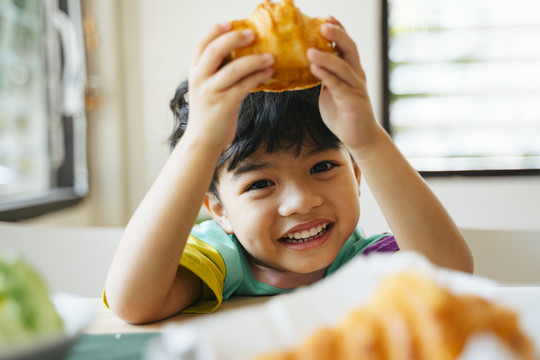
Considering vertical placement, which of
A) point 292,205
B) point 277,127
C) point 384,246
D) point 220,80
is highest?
point 220,80

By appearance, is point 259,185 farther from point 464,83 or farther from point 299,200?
point 464,83

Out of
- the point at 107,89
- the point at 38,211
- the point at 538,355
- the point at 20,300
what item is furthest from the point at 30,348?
the point at 107,89

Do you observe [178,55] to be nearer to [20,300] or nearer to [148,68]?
[148,68]

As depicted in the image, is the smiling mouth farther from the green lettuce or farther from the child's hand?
the green lettuce

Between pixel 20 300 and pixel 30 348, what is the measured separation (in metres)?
0.05

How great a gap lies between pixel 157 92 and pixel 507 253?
7.83 ft

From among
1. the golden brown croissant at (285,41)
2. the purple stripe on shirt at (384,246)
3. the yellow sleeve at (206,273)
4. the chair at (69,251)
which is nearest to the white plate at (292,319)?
the golden brown croissant at (285,41)

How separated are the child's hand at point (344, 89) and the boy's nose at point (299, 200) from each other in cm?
14

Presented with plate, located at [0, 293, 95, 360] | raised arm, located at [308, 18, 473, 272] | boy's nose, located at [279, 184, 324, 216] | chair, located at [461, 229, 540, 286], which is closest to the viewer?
plate, located at [0, 293, 95, 360]

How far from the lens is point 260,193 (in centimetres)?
85

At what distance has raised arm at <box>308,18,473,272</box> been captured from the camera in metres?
0.66

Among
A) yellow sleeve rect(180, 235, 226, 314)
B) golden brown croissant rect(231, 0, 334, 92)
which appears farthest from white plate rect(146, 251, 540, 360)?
yellow sleeve rect(180, 235, 226, 314)

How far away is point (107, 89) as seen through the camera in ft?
9.55

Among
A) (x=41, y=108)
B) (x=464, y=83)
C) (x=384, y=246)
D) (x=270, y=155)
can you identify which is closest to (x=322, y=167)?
(x=270, y=155)
